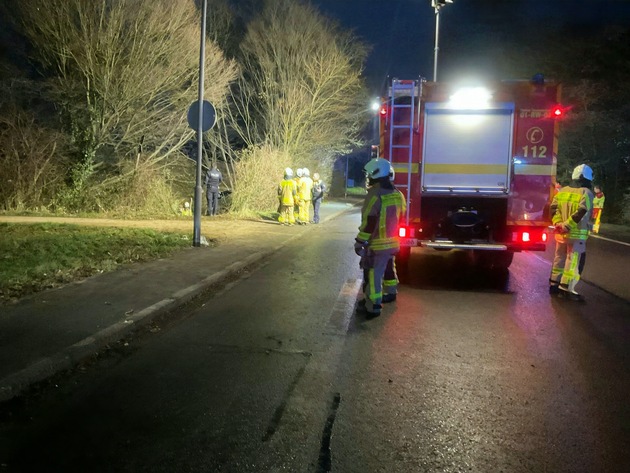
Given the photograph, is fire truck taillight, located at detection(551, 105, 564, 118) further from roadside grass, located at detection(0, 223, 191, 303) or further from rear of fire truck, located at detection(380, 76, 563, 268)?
roadside grass, located at detection(0, 223, 191, 303)

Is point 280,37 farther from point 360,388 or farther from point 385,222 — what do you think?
point 360,388

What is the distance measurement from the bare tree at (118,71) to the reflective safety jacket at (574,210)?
584 inches

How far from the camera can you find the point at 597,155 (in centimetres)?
2597

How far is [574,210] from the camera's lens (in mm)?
8117

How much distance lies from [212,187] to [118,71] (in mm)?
4836

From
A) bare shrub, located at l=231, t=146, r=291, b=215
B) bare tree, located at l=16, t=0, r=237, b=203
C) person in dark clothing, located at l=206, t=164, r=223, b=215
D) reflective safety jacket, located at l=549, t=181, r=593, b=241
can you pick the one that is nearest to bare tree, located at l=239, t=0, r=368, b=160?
bare shrub, located at l=231, t=146, r=291, b=215

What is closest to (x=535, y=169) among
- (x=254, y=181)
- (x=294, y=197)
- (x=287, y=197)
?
(x=287, y=197)

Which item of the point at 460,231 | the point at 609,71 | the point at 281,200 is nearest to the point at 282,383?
the point at 460,231

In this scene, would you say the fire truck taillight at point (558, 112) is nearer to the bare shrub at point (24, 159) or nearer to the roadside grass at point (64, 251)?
the roadside grass at point (64, 251)

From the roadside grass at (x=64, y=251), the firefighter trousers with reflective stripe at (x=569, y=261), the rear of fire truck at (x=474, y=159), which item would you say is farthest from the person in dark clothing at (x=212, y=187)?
the firefighter trousers with reflective stripe at (x=569, y=261)

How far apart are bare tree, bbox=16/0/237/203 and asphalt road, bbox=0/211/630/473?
13.5 metres

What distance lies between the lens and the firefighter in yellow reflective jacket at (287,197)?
59.3 feet

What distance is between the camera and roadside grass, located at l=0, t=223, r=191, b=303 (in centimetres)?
784

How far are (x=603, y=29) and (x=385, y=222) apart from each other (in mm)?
22618
